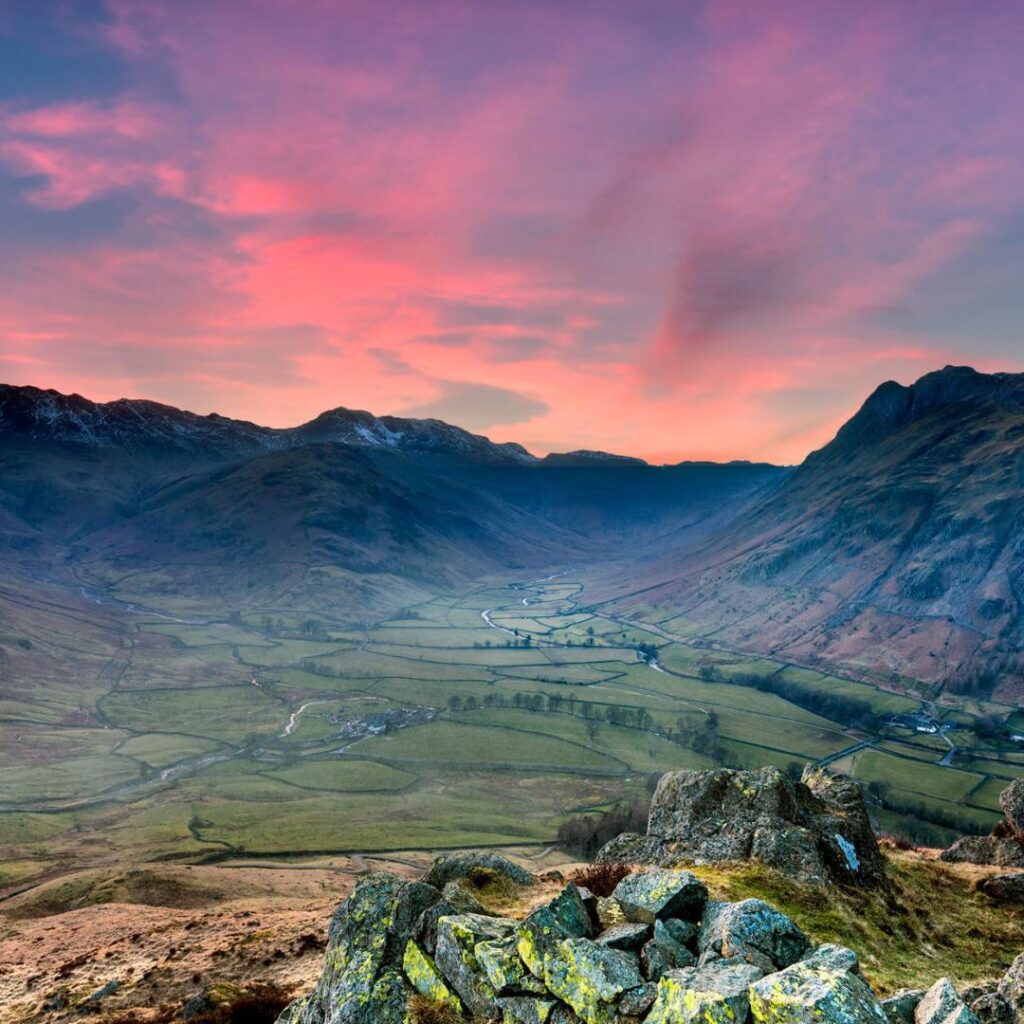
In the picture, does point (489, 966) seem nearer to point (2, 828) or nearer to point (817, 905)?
point (817, 905)

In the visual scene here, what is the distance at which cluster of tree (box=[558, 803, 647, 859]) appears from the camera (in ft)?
428

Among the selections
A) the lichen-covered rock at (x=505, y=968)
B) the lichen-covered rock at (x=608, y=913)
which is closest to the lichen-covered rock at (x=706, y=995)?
the lichen-covered rock at (x=505, y=968)

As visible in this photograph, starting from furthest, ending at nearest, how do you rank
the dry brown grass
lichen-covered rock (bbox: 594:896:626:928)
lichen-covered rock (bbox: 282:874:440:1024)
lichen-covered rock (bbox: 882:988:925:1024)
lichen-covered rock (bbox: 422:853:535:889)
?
1. lichen-covered rock (bbox: 422:853:535:889)
2. the dry brown grass
3. lichen-covered rock (bbox: 594:896:626:928)
4. lichen-covered rock (bbox: 282:874:440:1024)
5. lichen-covered rock (bbox: 882:988:925:1024)

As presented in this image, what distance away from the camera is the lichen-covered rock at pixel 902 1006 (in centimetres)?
1455

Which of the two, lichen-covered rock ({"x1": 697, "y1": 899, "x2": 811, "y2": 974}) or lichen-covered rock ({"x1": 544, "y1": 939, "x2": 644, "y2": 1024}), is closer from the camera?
lichen-covered rock ({"x1": 544, "y1": 939, "x2": 644, "y2": 1024})

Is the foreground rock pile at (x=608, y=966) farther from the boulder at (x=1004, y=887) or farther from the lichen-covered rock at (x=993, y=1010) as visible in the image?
the boulder at (x=1004, y=887)

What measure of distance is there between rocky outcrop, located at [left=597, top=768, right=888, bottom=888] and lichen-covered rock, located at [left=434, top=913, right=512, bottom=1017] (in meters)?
12.3

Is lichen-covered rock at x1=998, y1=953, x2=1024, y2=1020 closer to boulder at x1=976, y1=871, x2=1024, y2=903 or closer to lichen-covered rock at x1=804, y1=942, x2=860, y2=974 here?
lichen-covered rock at x1=804, y1=942, x2=860, y2=974

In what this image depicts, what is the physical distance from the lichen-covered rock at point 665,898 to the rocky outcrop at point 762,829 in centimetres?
827

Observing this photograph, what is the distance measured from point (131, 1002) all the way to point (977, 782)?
700 feet

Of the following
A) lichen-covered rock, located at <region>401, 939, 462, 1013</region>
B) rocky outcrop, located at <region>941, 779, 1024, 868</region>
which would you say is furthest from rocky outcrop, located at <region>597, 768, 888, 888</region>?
lichen-covered rock, located at <region>401, 939, 462, 1013</region>

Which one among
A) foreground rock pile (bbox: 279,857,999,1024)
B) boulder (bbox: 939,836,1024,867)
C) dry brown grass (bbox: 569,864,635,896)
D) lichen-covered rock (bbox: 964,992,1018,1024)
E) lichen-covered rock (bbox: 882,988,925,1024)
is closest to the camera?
foreground rock pile (bbox: 279,857,999,1024)

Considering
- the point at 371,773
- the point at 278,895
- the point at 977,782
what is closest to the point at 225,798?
the point at 371,773

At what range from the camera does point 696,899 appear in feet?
67.3
